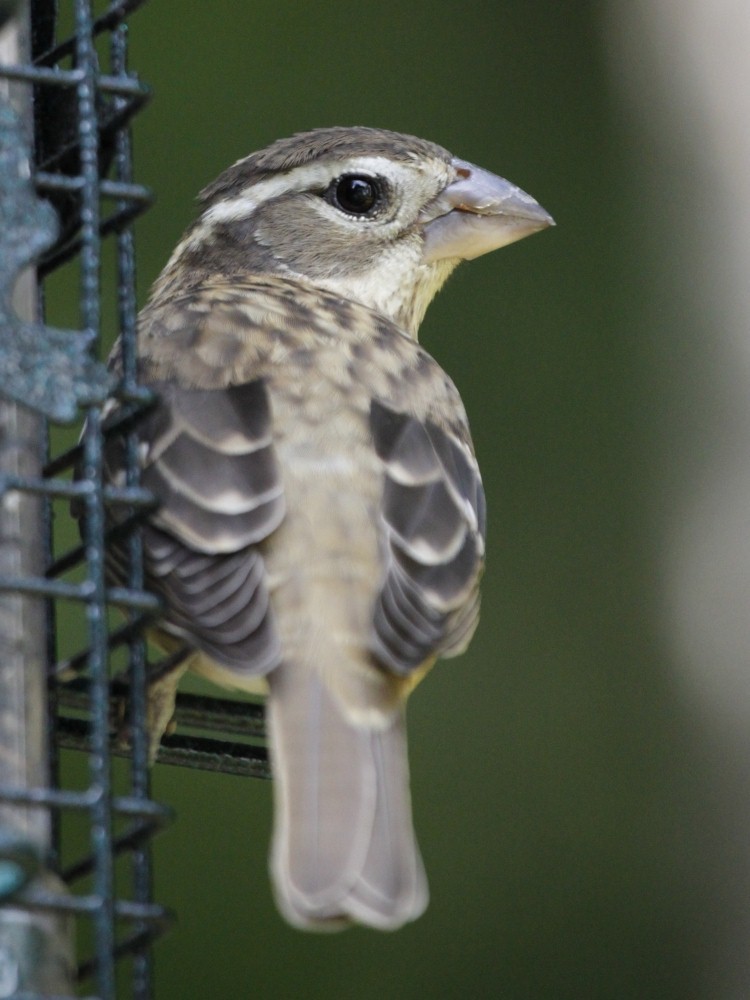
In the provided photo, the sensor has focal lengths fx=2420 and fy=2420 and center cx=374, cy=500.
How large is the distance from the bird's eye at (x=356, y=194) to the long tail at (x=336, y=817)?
6.98ft

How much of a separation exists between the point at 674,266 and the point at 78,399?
201 inches

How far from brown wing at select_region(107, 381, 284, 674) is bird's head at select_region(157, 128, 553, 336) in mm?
1603

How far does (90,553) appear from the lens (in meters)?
3.75

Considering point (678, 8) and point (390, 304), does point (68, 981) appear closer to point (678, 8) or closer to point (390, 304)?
point (390, 304)

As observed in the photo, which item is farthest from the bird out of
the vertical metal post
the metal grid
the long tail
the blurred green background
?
the blurred green background

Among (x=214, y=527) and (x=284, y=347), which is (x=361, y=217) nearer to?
(x=284, y=347)

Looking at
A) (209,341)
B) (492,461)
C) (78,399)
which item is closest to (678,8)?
(492,461)

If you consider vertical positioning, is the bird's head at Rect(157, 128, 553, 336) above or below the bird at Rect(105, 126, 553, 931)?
above

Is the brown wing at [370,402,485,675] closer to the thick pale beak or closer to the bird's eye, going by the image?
the thick pale beak

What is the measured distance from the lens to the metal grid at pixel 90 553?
3613mm

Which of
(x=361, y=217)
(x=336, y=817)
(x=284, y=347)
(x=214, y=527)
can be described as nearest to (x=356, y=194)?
(x=361, y=217)

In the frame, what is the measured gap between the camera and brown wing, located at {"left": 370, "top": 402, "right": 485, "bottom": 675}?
14.5 feet

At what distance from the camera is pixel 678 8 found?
855cm

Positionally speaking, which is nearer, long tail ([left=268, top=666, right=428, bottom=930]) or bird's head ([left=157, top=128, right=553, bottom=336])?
long tail ([left=268, top=666, right=428, bottom=930])
